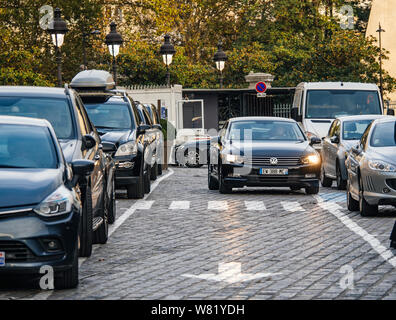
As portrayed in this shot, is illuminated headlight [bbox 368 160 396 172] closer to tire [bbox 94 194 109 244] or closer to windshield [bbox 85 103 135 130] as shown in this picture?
tire [bbox 94 194 109 244]

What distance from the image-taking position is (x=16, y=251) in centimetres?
840

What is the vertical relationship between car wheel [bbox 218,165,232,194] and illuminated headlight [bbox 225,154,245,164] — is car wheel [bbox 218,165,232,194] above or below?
below

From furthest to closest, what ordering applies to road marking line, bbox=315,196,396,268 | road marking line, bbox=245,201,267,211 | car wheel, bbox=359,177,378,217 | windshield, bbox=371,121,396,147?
road marking line, bbox=245,201,267,211 → windshield, bbox=371,121,396,147 → car wheel, bbox=359,177,378,217 → road marking line, bbox=315,196,396,268

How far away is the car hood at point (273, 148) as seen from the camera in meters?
19.6

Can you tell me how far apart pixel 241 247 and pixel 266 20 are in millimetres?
54729

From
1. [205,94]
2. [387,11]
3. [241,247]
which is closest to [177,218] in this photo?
[241,247]

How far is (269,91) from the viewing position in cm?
4472

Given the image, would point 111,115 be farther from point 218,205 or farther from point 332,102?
point 332,102

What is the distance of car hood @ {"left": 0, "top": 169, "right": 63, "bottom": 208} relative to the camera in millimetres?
8430

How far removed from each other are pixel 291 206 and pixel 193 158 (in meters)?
16.9

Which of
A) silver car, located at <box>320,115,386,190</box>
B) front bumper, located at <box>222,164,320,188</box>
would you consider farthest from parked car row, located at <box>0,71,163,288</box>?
silver car, located at <box>320,115,386,190</box>

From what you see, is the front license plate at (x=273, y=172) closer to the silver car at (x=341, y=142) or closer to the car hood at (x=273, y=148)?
the car hood at (x=273, y=148)

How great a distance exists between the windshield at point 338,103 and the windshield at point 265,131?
23.9ft

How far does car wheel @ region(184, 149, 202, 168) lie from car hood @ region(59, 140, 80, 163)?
23113 millimetres
